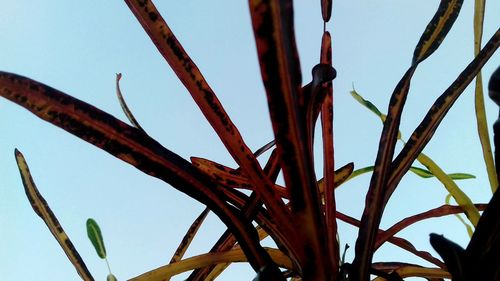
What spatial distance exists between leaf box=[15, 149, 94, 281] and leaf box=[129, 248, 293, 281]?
97mm

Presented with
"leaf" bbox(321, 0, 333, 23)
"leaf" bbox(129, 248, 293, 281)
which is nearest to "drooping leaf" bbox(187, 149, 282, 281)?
"leaf" bbox(129, 248, 293, 281)

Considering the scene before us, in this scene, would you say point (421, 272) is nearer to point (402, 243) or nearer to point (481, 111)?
point (402, 243)

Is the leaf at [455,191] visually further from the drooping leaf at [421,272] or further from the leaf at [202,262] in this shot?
the leaf at [202,262]

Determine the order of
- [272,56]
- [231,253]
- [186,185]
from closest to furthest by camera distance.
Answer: [272,56]
[186,185]
[231,253]

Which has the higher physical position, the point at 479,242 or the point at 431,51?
the point at 431,51

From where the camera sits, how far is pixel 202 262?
22.1 inches

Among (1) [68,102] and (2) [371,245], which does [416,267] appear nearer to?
(2) [371,245]

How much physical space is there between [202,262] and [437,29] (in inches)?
13.9

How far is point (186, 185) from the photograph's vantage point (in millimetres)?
418

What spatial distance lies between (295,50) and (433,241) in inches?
6.0

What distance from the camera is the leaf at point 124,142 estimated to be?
36cm

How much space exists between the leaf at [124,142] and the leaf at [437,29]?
9.5 inches

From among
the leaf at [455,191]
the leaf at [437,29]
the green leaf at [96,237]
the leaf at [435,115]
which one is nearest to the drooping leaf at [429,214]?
the leaf at [455,191]

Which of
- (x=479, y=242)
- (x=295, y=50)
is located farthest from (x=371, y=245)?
(x=295, y=50)
